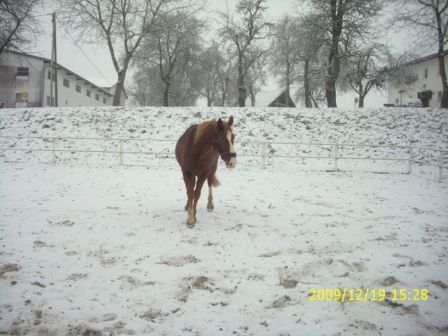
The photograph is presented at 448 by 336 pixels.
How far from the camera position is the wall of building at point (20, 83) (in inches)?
1286

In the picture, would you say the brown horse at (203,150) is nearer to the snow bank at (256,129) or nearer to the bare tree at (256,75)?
the snow bank at (256,129)

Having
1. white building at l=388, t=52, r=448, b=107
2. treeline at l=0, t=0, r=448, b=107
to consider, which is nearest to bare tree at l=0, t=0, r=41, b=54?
treeline at l=0, t=0, r=448, b=107

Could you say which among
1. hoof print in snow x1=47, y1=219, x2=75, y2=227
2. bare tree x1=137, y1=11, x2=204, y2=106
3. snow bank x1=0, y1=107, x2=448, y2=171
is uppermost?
bare tree x1=137, y1=11, x2=204, y2=106

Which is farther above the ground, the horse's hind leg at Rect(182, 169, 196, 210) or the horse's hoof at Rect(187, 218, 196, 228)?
the horse's hind leg at Rect(182, 169, 196, 210)

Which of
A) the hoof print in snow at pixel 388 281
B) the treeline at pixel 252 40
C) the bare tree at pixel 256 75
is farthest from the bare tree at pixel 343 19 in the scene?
the hoof print in snow at pixel 388 281

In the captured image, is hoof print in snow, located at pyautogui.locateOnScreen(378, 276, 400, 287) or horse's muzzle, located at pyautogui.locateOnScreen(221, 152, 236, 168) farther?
horse's muzzle, located at pyautogui.locateOnScreen(221, 152, 236, 168)

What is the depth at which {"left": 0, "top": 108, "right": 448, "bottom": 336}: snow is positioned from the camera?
2783 millimetres

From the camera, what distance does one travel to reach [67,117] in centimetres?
1864

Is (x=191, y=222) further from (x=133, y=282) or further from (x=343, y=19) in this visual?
(x=343, y=19)

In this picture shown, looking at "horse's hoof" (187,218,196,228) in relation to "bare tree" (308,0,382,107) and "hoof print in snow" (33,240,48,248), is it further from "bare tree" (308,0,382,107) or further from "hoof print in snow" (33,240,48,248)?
"bare tree" (308,0,382,107)

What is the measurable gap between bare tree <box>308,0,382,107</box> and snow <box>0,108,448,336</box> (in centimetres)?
1601
